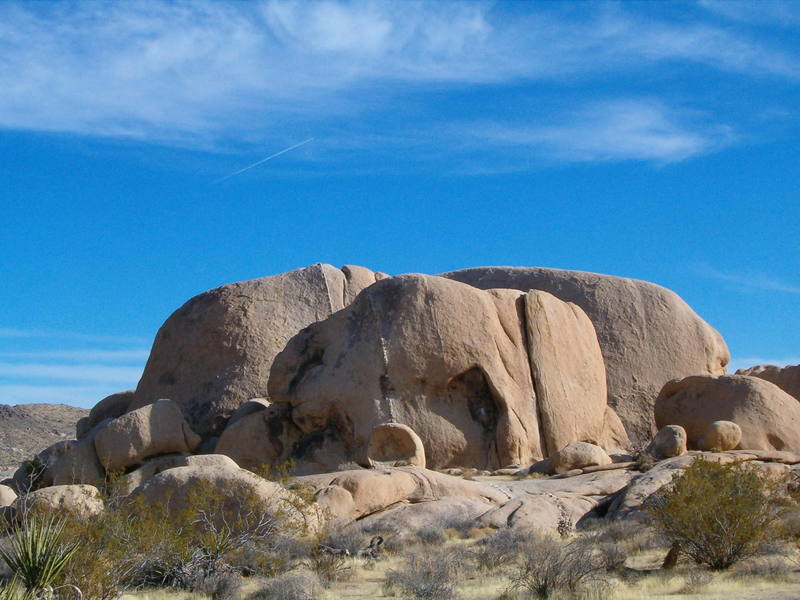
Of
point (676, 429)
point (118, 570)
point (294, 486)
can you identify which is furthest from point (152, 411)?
point (118, 570)

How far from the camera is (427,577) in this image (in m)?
11.5

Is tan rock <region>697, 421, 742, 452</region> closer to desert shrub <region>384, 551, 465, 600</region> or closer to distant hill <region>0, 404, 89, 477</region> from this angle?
desert shrub <region>384, 551, 465, 600</region>

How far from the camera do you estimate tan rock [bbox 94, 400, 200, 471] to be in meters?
23.6

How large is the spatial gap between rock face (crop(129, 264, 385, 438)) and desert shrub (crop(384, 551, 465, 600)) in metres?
17.8

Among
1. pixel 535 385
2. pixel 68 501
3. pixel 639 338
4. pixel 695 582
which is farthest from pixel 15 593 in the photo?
pixel 639 338

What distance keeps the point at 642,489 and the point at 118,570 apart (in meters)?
9.30

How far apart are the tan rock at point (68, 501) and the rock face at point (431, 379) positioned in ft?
32.1

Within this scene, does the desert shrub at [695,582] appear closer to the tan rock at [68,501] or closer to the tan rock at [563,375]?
the tan rock at [68,501]

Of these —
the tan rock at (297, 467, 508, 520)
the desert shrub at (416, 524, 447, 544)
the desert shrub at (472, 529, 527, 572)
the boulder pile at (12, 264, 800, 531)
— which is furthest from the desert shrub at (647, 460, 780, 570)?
the tan rock at (297, 467, 508, 520)

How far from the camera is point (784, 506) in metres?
14.3

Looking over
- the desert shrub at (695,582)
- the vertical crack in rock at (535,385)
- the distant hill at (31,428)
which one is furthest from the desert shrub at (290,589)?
the distant hill at (31,428)

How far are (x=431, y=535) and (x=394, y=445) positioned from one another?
7069mm

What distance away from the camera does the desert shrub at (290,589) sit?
1090 cm

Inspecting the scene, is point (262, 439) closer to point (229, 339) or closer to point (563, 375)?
point (229, 339)
